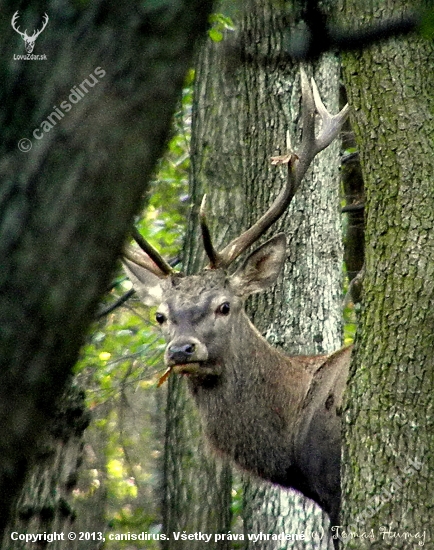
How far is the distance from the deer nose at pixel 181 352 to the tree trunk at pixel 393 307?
1.89 meters

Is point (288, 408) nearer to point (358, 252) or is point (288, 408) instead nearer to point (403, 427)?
point (403, 427)

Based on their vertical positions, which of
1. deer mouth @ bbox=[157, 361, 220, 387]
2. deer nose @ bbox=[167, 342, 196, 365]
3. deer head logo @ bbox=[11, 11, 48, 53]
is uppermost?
deer nose @ bbox=[167, 342, 196, 365]

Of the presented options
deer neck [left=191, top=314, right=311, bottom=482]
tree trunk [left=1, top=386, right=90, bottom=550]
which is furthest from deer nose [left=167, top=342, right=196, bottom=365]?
tree trunk [left=1, top=386, right=90, bottom=550]

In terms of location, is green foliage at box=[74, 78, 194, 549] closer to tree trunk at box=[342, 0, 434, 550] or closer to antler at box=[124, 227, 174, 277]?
antler at box=[124, 227, 174, 277]

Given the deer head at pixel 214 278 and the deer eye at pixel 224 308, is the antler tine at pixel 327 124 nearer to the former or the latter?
the deer head at pixel 214 278

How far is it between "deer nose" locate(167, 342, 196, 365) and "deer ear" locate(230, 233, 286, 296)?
0.88 metres

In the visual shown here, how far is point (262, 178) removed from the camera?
8.22 m

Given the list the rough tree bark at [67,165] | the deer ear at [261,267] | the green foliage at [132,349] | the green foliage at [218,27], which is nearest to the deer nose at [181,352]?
the deer ear at [261,267]

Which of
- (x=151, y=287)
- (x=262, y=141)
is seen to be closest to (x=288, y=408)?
(x=151, y=287)

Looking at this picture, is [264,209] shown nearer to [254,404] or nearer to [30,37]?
[254,404]

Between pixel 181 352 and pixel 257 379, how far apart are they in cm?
76

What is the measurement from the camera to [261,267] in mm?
7801

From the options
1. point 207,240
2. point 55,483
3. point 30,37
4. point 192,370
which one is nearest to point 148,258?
point 207,240

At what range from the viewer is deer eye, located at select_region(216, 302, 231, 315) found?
7398 mm
